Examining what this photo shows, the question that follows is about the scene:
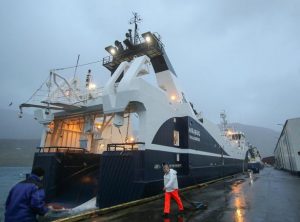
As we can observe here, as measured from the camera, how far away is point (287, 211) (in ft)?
28.3

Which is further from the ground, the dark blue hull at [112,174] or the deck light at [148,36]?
the deck light at [148,36]

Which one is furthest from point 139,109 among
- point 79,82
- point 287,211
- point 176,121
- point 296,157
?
point 296,157

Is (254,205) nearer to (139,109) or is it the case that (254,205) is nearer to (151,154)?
(151,154)

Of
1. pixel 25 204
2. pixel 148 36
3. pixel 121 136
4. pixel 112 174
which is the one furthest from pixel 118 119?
pixel 25 204

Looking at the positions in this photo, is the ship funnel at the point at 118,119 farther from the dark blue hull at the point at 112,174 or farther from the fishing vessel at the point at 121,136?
the dark blue hull at the point at 112,174

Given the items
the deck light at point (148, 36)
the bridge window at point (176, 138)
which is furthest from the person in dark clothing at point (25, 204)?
the deck light at point (148, 36)

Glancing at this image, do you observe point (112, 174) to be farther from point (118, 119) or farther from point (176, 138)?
point (176, 138)

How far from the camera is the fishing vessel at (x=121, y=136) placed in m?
11.4

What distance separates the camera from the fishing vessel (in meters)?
11.4

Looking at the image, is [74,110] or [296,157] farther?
[296,157]

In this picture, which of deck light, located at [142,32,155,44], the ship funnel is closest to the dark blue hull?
the ship funnel

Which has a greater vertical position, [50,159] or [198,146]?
[198,146]

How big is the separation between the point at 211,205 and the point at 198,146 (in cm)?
814

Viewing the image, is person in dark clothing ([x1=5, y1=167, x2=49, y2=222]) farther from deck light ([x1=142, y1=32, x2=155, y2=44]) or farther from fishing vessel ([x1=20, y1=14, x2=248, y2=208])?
deck light ([x1=142, y1=32, x2=155, y2=44])
